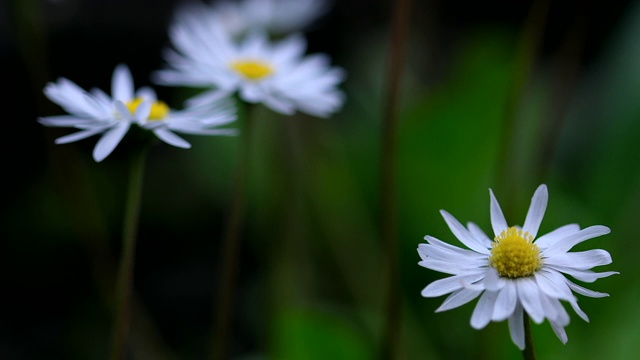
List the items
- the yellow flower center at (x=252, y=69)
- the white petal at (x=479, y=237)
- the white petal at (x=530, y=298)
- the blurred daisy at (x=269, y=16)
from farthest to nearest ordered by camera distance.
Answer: the blurred daisy at (x=269, y=16), the yellow flower center at (x=252, y=69), the white petal at (x=479, y=237), the white petal at (x=530, y=298)

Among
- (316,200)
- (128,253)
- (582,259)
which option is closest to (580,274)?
(582,259)

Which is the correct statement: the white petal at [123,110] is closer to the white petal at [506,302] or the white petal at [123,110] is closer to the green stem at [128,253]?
the green stem at [128,253]

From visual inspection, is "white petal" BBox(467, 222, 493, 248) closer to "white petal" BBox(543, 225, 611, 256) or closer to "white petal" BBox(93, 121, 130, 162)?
"white petal" BBox(543, 225, 611, 256)

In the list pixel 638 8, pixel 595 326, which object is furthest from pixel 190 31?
pixel 638 8

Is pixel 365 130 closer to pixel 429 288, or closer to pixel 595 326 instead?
pixel 595 326

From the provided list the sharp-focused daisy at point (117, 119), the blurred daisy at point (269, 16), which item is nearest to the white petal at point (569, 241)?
the sharp-focused daisy at point (117, 119)

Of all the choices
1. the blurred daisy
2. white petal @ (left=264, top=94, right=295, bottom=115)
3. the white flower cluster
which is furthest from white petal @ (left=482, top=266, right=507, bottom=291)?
the blurred daisy

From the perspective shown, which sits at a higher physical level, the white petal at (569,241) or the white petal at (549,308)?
the white petal at (569,241)

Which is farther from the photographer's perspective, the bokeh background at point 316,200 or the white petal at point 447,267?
the bokeh background at point 316,200
